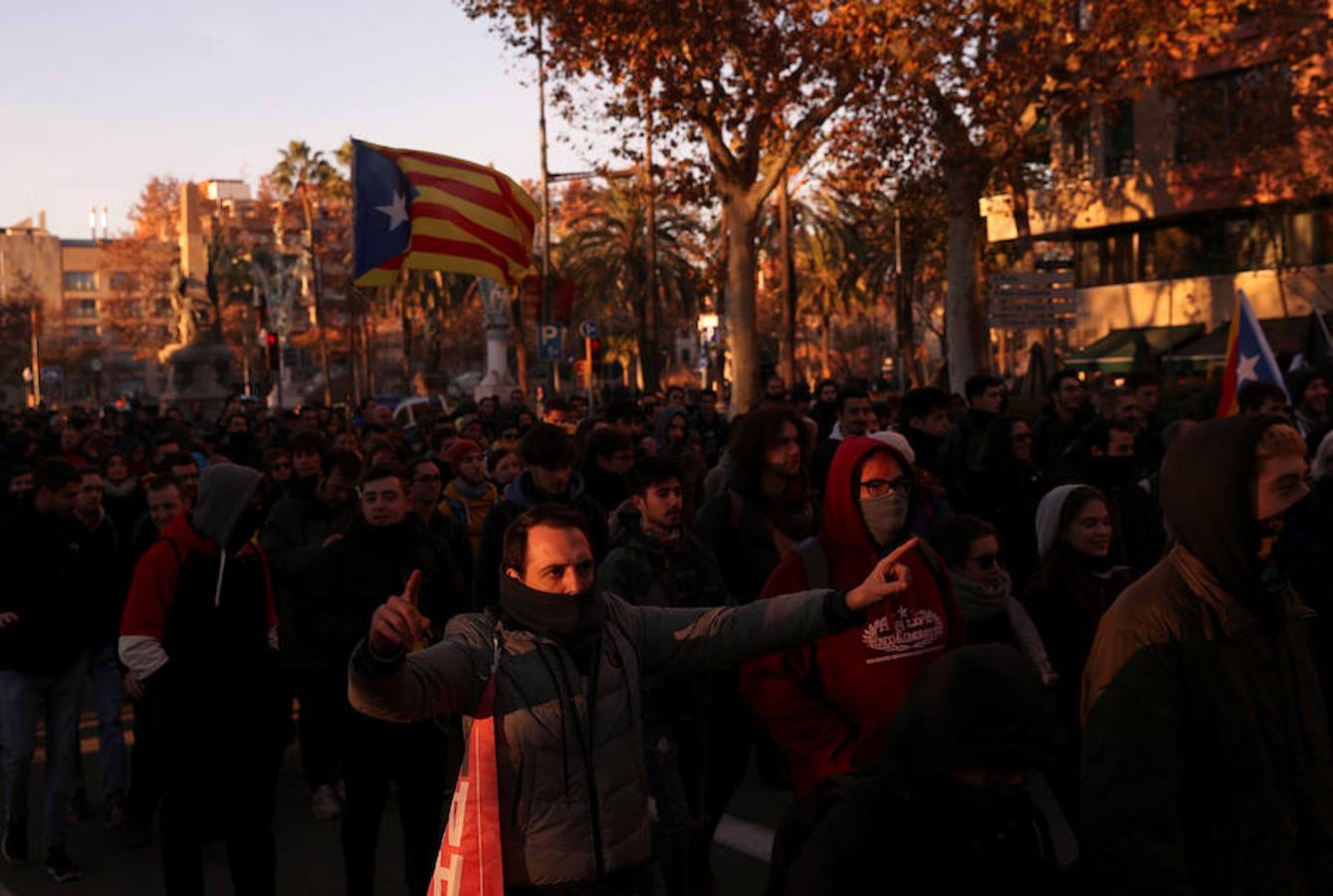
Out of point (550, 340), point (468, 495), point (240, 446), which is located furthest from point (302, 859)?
point (550, 340)

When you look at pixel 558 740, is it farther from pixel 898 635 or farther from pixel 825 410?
pixel 825 410

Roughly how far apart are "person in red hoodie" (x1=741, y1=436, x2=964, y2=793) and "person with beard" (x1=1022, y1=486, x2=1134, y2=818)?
97cm

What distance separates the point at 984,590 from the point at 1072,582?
0.51 meters

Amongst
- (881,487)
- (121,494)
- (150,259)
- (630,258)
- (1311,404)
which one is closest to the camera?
(881,487)

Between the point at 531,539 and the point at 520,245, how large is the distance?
11.1 m

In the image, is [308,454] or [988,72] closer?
[308,454]

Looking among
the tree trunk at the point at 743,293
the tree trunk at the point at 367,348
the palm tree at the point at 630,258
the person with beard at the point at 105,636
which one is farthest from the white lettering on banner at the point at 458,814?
the tree trunk at the point at 367,348

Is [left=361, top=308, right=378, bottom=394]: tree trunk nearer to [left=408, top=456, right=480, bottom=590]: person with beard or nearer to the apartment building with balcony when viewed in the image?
the apartment building with balcony

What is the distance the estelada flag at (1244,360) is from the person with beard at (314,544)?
6450 millimetres

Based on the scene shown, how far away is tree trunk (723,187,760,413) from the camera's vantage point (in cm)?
2372

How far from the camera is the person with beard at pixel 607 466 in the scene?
8266 millimetres

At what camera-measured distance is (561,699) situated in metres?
3.44

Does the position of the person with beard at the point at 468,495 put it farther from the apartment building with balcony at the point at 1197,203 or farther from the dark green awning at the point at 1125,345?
the dark green awning at the point at 1125,345

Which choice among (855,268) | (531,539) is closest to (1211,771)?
(531,539)
